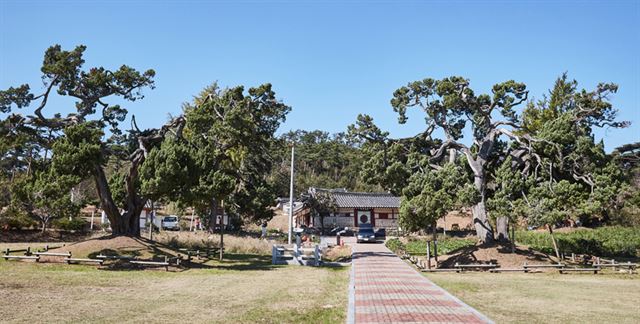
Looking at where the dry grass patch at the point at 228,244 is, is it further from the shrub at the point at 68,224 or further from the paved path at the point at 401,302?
the paved path at the point at 401,302

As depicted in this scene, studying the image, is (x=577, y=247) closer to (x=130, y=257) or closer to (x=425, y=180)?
(x=425, y=180)

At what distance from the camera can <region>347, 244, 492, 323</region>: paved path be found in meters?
9.93

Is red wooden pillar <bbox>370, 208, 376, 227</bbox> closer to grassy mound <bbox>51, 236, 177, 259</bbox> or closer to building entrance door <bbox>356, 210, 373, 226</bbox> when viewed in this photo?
building entrance door <bbox>356, 210, 373, 226</bbox>

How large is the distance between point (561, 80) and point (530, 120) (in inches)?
223

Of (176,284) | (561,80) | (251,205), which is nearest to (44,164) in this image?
(176,284)

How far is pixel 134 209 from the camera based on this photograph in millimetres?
24688

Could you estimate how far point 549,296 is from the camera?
13578 millimetres

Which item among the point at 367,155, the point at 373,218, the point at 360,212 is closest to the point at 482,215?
the point at 367,155

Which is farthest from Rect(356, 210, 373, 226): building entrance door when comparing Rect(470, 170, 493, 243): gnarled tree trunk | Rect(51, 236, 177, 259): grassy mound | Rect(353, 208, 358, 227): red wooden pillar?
Rect(51, 236, 177, 259): grassy mound

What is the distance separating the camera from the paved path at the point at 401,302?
9.93m

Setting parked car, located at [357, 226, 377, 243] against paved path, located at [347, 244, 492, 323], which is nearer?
paved path, located at [347, 244, 492, 323]

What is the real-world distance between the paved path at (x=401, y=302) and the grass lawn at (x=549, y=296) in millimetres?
681

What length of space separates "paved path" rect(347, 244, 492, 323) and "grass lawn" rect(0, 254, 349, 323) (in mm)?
533

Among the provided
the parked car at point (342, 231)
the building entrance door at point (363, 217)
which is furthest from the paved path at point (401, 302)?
the building entrance door at point (363, 217)
